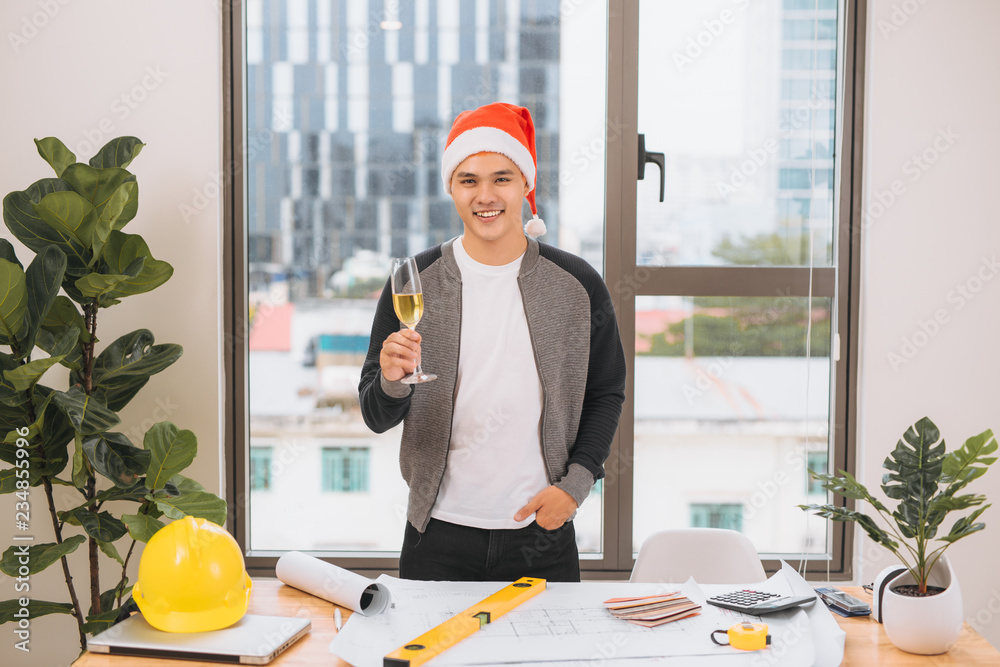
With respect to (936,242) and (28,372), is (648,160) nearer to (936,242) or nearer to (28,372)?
(936,242)

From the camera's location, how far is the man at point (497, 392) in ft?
5.59

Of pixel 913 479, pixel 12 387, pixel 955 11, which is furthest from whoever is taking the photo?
pixel 955 11

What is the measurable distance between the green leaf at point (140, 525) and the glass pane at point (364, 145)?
0.74 metres

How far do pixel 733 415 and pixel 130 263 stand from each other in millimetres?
2021

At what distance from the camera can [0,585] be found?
8.39 feet

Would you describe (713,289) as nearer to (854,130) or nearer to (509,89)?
(854,130)

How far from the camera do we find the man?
1.70 metres

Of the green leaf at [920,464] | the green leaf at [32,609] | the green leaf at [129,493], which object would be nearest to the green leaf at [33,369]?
the green leaf at [129,493]

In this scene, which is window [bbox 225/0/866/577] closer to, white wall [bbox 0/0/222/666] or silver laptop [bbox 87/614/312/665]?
white wall [bbox 0/0/222/666]

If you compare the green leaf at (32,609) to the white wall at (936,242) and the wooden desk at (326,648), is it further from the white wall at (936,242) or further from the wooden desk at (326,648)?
the white wall at (936,242)

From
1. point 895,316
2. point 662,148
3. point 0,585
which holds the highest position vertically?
point 662,148

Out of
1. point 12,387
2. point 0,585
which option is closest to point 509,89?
point 12,387

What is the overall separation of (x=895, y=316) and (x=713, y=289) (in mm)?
592

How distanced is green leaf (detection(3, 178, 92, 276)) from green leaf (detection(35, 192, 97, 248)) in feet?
0.06
